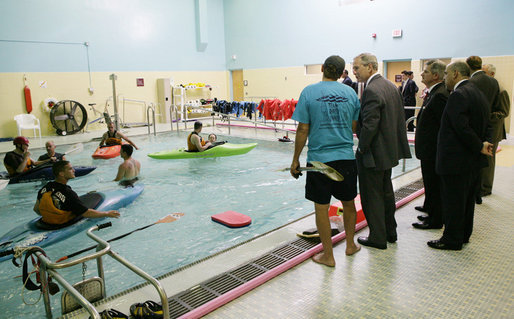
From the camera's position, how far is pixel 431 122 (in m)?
4.06

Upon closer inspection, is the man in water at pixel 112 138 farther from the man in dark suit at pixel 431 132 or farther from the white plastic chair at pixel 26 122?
the man in dark suit at pixel 431 132

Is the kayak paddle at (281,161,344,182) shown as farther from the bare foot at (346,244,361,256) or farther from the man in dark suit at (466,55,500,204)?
the man in dark suit at (466,55,500,204)

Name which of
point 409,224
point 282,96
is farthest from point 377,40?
point 409,224

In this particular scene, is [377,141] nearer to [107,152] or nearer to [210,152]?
[210,152]

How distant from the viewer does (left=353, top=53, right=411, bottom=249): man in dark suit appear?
136 inches

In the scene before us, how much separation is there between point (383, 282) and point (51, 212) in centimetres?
348

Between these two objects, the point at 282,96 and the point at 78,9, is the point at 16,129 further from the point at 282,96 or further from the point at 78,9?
the point at 282,96

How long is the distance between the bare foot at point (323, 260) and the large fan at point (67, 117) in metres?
12.3

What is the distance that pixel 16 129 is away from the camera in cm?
1314

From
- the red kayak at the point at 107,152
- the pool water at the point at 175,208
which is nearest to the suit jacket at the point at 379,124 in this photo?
the pool water at the point at 175,208

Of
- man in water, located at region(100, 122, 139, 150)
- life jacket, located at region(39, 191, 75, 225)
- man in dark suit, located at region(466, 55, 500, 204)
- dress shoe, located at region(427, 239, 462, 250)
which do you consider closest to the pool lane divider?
dress shoe, located at region(427, 239, 462, 250)

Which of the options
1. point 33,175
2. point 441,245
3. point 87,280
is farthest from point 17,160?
point 441,245

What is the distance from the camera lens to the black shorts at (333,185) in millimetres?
3309

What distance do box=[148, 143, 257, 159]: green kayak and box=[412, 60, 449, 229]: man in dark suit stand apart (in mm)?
5363
